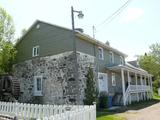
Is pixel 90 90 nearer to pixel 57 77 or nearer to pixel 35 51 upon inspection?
pixel 57 77

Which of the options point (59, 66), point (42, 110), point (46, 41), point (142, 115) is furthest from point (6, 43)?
point (142, 115)

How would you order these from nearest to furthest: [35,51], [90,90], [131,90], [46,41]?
1. [90,90]
2. [46,41]
3. [35,51]
4. [131,90]

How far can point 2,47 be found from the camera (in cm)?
1984

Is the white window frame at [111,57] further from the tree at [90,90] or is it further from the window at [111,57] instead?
the tree at [90,90]

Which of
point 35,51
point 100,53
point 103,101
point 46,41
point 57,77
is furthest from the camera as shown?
point 100,53

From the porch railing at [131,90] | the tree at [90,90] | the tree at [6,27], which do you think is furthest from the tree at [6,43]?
the porch railing at [131,90]

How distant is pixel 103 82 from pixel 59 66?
17.2 feet

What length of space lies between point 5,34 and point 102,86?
36.0 ft

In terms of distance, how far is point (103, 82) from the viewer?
20.3 metres

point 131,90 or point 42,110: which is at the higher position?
point 131,90

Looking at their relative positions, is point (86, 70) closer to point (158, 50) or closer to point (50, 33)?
point (50, 33)

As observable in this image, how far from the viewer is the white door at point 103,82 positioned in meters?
19.4

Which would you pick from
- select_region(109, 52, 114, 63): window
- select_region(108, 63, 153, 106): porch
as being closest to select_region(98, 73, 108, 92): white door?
select_region(108, 63, 153, 106): porch

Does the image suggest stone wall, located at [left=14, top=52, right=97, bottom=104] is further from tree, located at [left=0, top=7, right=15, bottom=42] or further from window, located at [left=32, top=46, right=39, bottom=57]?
tree, located at [left=0, top=7, right=15, bottom=42]
